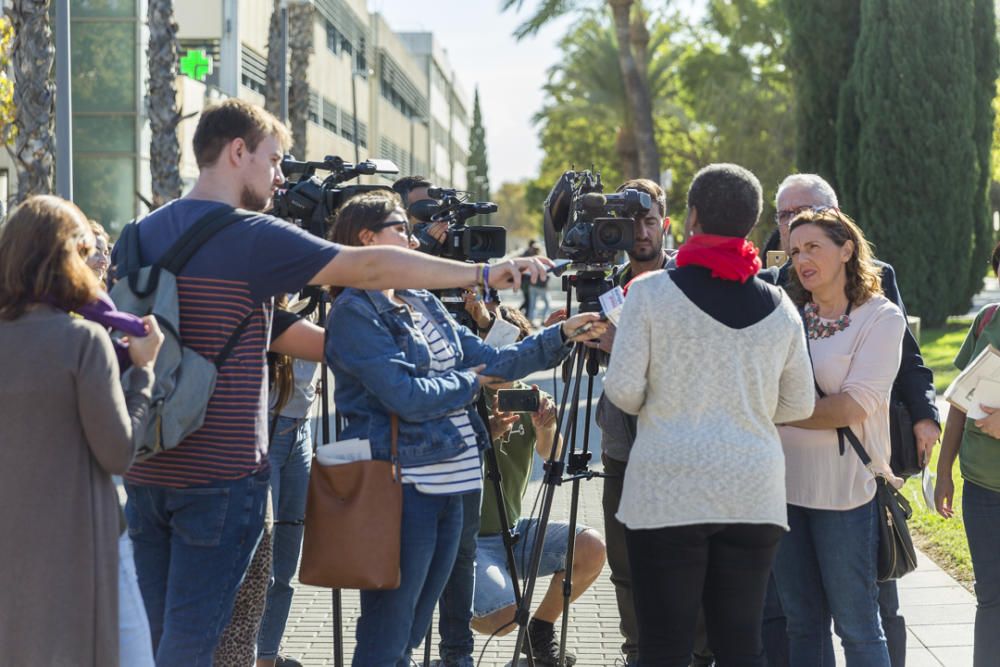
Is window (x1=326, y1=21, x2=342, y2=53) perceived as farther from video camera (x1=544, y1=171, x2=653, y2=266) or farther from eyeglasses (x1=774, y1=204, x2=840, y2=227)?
video camera (x1=544, y1=171, x2=653, y2=266)

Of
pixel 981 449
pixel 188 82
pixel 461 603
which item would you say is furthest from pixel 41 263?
pixel 188 82

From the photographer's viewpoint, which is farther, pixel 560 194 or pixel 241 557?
pixel 560 194

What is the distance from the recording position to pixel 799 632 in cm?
460

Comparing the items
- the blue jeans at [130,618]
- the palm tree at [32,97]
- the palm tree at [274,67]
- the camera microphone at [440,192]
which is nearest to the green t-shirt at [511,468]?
the camera microphone at [440,192]

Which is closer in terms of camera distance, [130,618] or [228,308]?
[130,618]

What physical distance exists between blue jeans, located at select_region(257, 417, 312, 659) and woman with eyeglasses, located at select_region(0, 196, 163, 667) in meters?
1.95

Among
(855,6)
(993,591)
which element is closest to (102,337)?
(993,591)

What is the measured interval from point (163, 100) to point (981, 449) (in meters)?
13.1

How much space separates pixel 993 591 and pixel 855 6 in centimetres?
2327

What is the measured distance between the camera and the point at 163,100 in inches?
626

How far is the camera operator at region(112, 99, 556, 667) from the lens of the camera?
3.61 m

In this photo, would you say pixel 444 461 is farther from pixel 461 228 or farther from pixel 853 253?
pixel 853 253

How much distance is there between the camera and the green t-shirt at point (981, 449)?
461 cm

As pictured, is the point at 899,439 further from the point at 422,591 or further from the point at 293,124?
the point at 293,124
